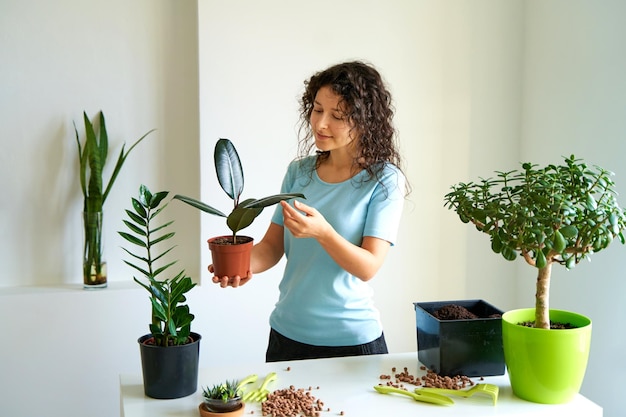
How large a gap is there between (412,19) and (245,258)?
212 centimetres

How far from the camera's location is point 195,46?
3451 mm

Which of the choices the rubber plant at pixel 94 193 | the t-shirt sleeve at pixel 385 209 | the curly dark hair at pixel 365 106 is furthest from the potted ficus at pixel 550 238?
Result: the rubber plant at pixel 94 193

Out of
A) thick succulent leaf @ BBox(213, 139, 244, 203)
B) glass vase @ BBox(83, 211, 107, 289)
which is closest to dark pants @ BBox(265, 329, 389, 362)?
thick succulent leaf @ BBox(213, 139, 244, 203)

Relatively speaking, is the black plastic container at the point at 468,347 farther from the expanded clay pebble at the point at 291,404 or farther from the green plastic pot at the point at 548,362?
the expanded clay pebble at the point at 291,404

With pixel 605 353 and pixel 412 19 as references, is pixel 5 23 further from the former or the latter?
pixel 605 353

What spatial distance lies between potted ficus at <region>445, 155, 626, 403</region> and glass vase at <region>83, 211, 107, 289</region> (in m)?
2.00

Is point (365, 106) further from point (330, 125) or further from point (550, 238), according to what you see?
point (550, 238)

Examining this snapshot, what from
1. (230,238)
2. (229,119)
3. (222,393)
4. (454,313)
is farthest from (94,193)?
(454,313)

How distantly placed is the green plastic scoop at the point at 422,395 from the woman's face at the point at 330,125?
0.79 m

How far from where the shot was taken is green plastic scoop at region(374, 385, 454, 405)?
1.80 meters

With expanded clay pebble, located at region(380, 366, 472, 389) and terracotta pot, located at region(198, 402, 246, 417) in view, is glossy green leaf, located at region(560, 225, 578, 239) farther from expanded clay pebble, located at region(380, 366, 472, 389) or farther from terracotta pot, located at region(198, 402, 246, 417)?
terracotta pot, located at region(198, 402, 246, 417)

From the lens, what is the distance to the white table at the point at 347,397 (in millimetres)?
1763

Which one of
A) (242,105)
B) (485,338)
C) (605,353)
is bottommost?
(605,353)

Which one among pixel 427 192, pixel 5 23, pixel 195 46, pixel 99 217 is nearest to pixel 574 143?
pixel 427 192
